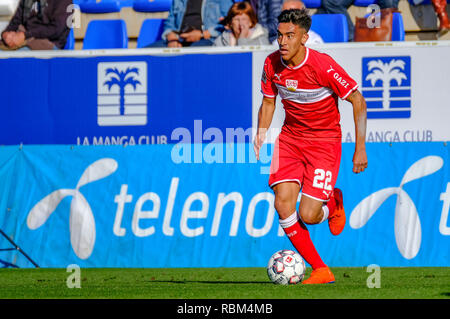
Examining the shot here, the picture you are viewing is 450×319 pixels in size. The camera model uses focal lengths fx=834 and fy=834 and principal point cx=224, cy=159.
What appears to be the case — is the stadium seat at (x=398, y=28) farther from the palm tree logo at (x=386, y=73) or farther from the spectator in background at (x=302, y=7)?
the spectator in background at (x=302, y=7)

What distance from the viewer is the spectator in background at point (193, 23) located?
13.7 m

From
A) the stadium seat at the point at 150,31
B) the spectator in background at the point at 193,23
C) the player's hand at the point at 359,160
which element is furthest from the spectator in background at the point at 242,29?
the player's hand at the point at 359,160

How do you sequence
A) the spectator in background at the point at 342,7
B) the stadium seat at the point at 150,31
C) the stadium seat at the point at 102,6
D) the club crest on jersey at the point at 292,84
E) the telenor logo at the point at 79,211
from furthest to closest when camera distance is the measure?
the stadium seat at the point at 102,6 → the stadium seat at the point at 150,31 → the spectator in background at the point at 342,7 → the telenor logo at the point at 79,211 → the club crest on jersey at the point at 292,84

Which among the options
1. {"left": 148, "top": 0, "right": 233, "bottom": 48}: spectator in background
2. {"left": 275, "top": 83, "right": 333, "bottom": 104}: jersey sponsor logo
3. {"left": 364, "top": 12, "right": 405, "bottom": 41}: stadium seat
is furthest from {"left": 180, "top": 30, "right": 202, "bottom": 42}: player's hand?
{"left": 275, "top": 83, "right": 333, "bottom": 104}: jersey sponsor logo

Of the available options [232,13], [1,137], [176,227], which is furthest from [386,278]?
[1,137]

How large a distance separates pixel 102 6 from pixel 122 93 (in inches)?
111

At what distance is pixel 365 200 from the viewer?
38.1 feet

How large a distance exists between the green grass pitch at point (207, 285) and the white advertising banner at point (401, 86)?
102 inches

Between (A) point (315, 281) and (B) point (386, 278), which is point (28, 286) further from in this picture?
(B) point (386, 278)

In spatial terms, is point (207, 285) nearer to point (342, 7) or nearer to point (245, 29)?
point (245, 29)

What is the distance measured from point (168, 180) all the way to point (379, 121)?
3.25 metres

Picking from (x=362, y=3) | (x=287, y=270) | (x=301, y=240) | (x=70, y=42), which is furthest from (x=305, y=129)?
(x=70, y=42)

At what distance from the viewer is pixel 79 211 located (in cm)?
1209

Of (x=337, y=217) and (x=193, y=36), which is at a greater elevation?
(x=193, y=36)
